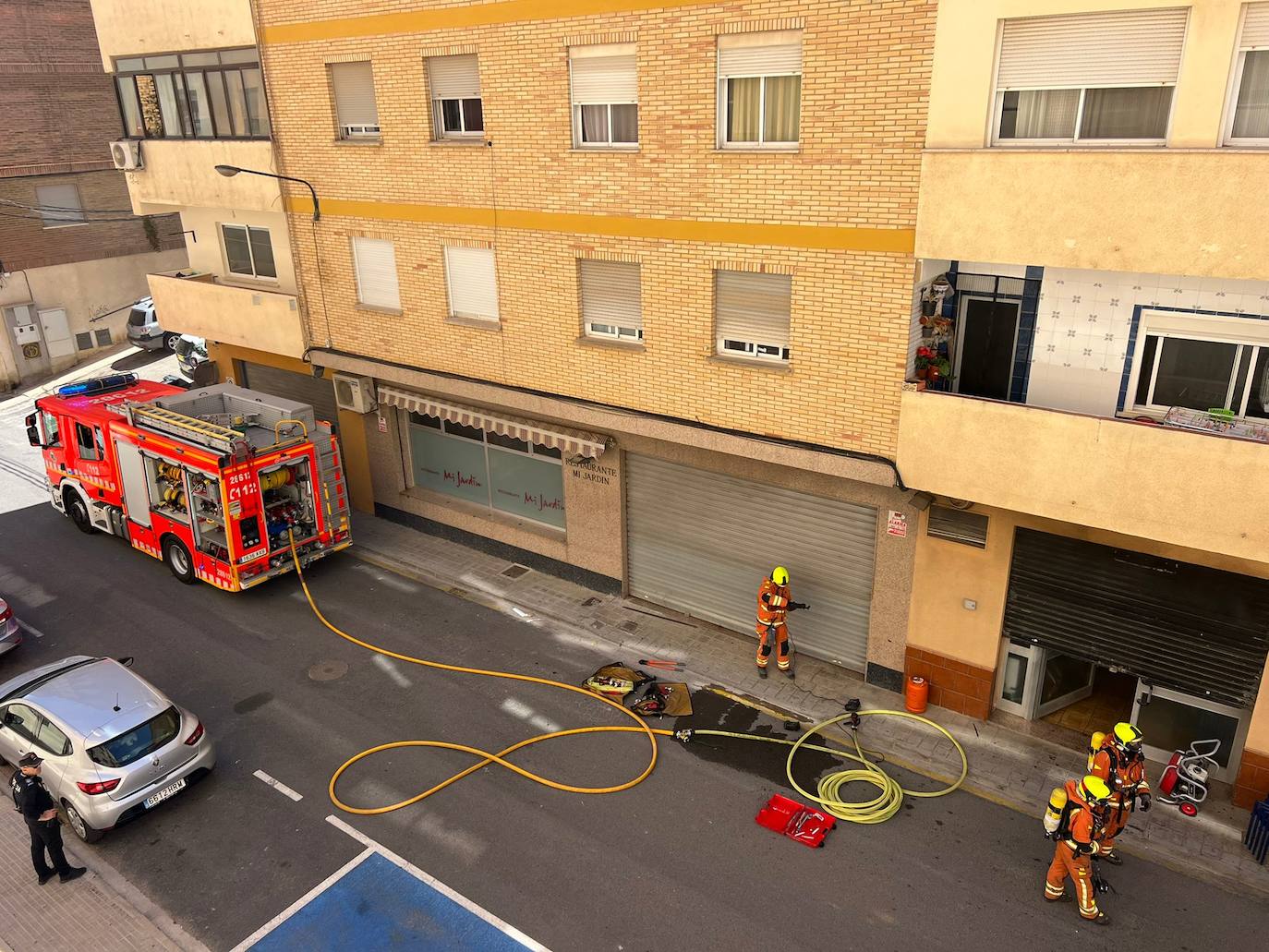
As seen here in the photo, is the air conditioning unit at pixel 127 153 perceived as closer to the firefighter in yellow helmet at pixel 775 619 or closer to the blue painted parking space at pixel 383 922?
the firefighter in yellow helmet at pixel 775 619

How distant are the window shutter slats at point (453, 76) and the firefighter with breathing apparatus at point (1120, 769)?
12385mm

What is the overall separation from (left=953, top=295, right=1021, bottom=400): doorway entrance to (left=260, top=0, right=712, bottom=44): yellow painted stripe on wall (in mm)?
5129

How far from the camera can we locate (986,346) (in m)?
11.5

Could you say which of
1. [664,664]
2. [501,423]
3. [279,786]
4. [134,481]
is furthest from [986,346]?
[134,481]

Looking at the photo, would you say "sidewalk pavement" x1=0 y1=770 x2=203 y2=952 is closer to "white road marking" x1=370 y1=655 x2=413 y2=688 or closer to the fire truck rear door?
"white road marking" x1=370 y1=655 x2=413 y2=688

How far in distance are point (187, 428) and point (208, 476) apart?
1.22 meters

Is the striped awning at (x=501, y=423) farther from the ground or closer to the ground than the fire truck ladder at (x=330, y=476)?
farther from the ground

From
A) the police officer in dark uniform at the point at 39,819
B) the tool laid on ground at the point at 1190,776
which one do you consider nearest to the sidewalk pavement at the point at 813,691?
the tool laid on ground at the point at 1190,776

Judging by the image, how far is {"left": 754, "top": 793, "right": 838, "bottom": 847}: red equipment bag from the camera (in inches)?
420

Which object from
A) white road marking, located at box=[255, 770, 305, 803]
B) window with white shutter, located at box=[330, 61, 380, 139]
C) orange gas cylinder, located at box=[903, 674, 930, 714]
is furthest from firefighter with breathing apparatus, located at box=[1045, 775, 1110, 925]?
window with white shutter, located at box=[330, 61, 380, 139]

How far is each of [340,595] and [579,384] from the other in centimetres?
612

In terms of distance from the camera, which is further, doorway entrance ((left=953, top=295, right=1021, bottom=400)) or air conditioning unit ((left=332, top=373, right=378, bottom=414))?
air conditioning unit ((left=332, top=373, right=378, bottom=414))

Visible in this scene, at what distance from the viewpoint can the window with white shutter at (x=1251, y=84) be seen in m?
8.32

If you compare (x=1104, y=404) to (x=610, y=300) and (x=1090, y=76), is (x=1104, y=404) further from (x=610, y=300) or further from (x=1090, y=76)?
(x=610, y=300)
